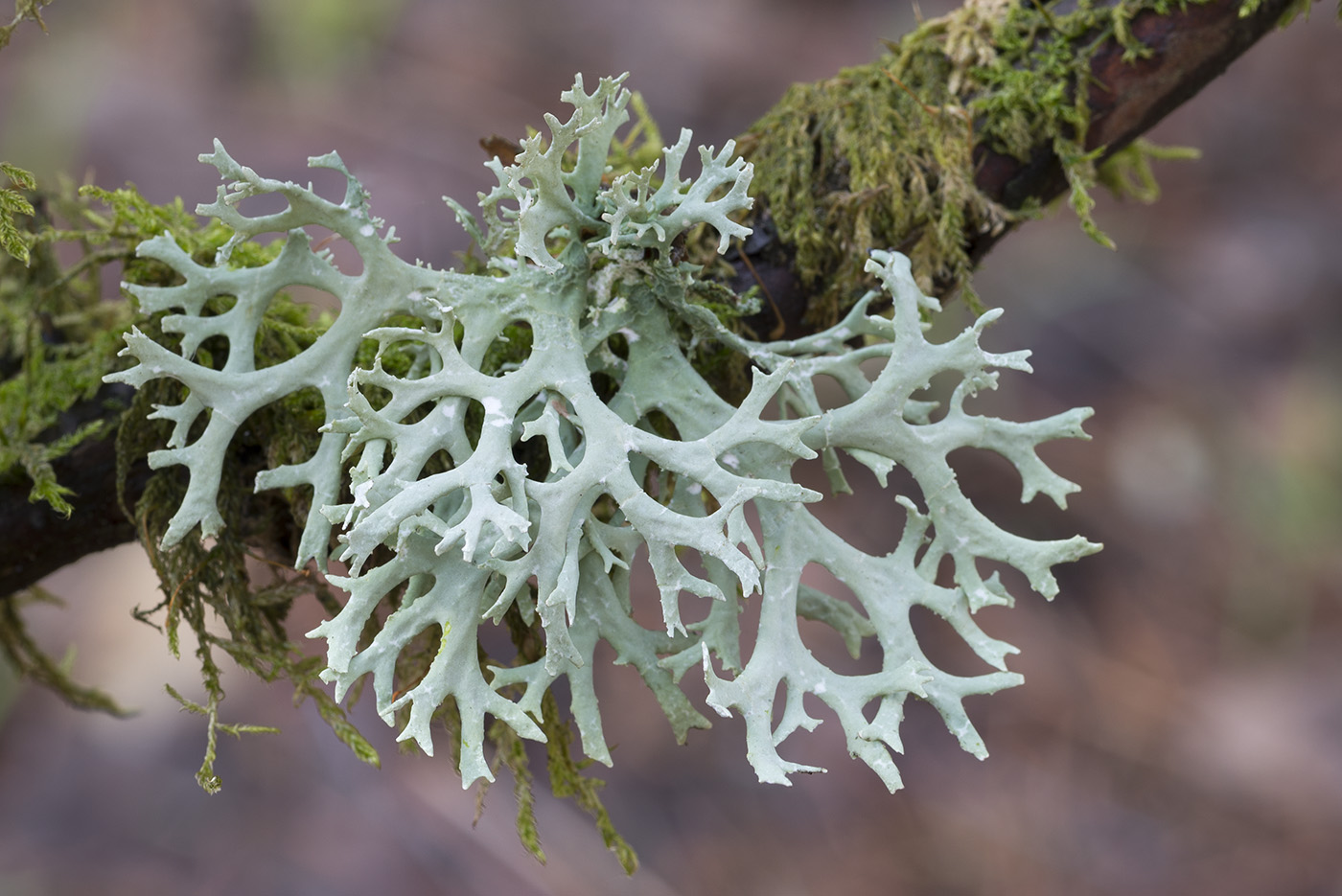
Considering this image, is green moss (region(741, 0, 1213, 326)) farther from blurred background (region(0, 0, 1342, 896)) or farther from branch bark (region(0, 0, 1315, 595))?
blurred background (region(0, 0, 1342, 896))

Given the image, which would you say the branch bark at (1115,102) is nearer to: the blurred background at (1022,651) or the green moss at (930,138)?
the green moss at (930,138)

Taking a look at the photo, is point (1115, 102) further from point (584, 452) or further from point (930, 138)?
point (584, 452)

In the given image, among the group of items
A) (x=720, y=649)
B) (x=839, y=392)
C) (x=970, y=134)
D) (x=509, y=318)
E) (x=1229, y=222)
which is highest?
(x=1229, y=222)

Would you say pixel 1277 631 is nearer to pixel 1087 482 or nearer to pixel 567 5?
pixel 1087 482

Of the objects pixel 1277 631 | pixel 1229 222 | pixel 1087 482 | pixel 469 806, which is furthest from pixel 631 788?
pixel 1229 222

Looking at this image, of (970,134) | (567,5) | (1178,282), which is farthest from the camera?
(567,5)

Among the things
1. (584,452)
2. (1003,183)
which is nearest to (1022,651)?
(1003,183)
